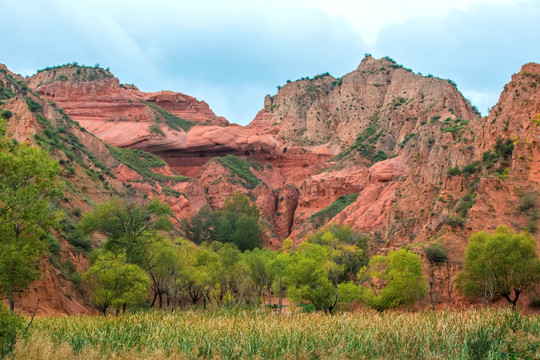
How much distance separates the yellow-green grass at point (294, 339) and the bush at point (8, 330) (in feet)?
2.15

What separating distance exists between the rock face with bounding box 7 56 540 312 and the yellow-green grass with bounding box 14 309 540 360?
18.1 m

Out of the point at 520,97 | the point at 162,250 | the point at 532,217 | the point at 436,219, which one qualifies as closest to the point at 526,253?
the point at 532,217

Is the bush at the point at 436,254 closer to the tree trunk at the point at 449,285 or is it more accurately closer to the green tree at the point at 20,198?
the tree trunk at the point at 449,285

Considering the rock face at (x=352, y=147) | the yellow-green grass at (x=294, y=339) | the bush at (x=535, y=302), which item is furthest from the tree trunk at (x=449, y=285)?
the yellow-green grass at (x=294, y=339)

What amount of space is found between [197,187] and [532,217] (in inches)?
2455

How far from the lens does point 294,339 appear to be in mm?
22078

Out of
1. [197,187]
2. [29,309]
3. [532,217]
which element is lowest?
[29,309]

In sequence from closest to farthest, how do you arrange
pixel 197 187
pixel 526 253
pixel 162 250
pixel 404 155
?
pixel 526 253
pixel 162 250
pixel 404 155
pixel 197 187

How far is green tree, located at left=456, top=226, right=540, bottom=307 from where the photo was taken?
3547 cm

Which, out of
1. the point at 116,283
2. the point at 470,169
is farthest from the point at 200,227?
the point at 470,169

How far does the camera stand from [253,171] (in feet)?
353

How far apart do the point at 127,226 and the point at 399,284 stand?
857 inches

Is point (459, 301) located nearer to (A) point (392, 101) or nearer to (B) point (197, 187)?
(B) point (197, 187)

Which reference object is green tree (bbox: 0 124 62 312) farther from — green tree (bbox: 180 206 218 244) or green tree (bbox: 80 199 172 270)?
green tree (bbox: 180 206 218 244)
